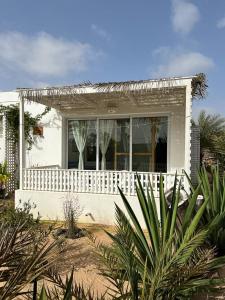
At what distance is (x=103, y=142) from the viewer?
10055 mm

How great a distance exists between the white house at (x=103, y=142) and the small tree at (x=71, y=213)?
17 cm

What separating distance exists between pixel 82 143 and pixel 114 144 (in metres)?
1.21

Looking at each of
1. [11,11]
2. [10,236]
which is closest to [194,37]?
[11,11]

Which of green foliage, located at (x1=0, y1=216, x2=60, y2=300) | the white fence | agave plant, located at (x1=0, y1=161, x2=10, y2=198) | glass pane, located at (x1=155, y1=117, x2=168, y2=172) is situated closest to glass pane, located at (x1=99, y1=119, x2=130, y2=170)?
glass pane, located at (x1=155, y1=117, x2=168, y2=172)

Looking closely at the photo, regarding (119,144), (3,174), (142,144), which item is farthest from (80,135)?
(3,174)

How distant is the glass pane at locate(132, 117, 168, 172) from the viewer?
9.55 m

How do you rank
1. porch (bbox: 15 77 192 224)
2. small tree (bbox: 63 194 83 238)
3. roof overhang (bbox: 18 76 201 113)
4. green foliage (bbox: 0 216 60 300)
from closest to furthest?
green foliage (bbox: 0 216 60 300), small tree (bbox: 63 194 83 238), roof overhang (bbox: 18 76 201 113), porch (bbox: 15 77 192 224)

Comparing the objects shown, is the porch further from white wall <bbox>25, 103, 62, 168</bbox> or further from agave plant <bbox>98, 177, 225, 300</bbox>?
agave plant <bbox>98, 177, 225, 300</bbox>

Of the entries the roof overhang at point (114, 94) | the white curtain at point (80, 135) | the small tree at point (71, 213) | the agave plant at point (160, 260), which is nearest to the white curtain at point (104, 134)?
the white curtain at point (80, 135)

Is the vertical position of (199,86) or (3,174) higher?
(199,86)

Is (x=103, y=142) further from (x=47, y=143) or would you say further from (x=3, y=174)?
(x=3, y=174)

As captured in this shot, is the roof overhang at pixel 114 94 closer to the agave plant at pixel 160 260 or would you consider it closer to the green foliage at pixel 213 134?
the green foliage at pixel 213 134

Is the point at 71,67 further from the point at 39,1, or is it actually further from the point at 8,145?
the point at 39,1

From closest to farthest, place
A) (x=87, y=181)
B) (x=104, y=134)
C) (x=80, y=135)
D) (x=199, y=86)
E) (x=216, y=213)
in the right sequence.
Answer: (x=216, y=213) < (x=199, y=86) < (x=87, y=181) < (x=104, y=134) < (x=80, y=135)
